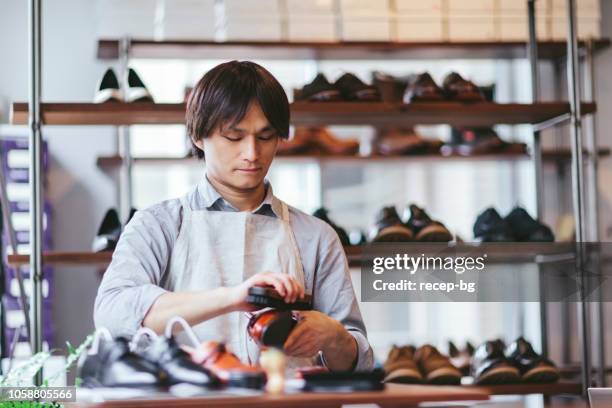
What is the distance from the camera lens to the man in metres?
1.46

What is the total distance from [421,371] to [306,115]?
0.89 meters

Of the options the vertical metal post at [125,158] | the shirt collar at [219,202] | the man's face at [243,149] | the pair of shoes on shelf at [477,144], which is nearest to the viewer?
the man's face at [243,149]

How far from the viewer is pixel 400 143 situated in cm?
392

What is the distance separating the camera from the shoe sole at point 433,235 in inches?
121

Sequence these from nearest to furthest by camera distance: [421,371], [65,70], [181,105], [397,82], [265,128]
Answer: [265,128] → [181,105] → [421,371] → [397,82] → [65,70]

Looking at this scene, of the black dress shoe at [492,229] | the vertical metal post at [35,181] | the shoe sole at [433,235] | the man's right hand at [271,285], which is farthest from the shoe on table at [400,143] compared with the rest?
the man's right hand at [271,285]

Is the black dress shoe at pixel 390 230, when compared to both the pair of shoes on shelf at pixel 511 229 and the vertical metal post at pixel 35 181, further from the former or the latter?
the vertical metal post at pixel 35 181

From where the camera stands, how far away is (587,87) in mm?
4441

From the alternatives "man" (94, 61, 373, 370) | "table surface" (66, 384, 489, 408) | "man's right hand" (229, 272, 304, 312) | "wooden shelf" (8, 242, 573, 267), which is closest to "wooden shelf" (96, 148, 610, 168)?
"wooden shelf" (8, 242, 573, 267)

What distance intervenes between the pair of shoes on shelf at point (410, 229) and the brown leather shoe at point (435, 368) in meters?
0.37

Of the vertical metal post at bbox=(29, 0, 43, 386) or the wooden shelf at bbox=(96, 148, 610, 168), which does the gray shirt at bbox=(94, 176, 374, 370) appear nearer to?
the vertical metal post at bbox=(29, 0, 43, 386)

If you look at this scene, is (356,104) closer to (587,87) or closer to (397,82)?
(397,82)

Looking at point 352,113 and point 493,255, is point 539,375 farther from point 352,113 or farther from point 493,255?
point 352,113

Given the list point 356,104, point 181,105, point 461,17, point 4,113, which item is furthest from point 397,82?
point 4,113
